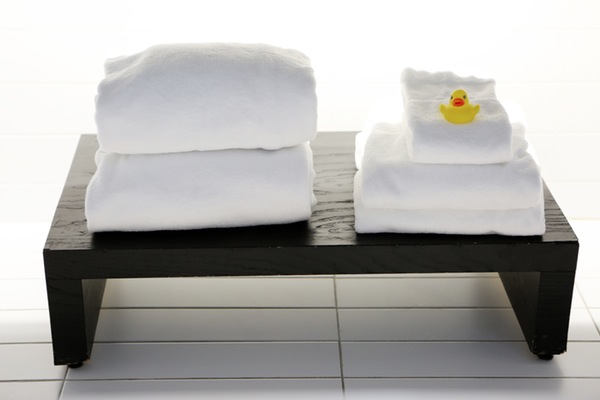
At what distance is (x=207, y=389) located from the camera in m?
1.85

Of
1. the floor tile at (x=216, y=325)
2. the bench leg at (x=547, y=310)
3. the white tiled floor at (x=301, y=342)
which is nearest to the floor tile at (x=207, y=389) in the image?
the white tiled floor at (x=301, y=342)

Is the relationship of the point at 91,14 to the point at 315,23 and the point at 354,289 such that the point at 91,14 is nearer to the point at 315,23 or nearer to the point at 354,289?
the point at 315,23

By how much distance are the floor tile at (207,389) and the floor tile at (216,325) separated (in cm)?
16

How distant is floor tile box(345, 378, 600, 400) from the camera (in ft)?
6.01

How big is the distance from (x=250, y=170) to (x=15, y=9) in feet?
3.11

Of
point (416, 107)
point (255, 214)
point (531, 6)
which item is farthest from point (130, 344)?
point (531, 6)

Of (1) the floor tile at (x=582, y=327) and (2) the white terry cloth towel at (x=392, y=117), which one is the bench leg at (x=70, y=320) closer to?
(2) the white terry cloth towel at (x=392, y=117)

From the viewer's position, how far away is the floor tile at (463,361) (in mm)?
1902

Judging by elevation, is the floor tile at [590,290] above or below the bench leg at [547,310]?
below

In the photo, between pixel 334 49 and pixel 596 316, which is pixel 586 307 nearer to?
pixel 596 316

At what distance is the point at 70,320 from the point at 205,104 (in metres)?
0.49

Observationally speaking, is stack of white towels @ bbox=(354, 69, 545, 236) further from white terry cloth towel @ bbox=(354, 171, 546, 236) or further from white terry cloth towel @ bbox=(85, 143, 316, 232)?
white terry cloth towel @ bbox=(85, 143, 316, 232)

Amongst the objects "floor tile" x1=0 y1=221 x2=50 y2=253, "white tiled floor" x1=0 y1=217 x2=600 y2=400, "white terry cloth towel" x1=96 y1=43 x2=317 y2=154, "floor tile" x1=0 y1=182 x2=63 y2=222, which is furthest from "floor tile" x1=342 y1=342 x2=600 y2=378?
"floor tile" x1=0 y1=182 x2=63 y2=222

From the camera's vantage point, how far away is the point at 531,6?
2.45 m
